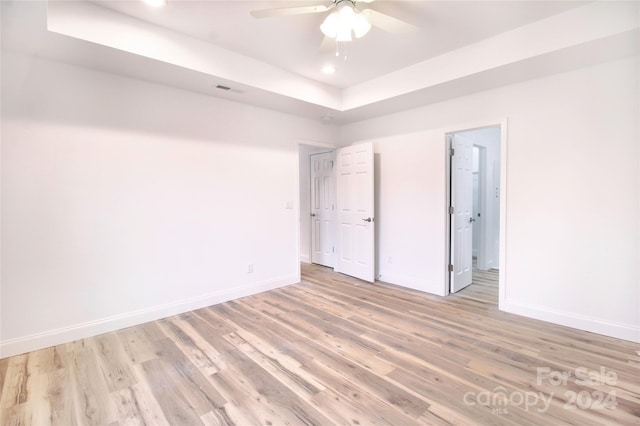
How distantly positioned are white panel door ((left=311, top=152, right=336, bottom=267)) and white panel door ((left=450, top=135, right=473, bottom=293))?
2050 millimetres

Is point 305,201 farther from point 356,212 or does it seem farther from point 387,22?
point 387,22

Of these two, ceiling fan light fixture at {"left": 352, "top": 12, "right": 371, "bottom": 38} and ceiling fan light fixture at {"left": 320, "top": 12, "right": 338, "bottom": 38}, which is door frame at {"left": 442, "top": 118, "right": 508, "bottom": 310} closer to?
ceiling fan light fixture at {"left": 352, "top": 12, "right": 371, "bottom": 38}

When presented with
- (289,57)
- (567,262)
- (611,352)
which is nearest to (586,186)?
(567,262)

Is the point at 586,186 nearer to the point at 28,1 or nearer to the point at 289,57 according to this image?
the point at 289,57

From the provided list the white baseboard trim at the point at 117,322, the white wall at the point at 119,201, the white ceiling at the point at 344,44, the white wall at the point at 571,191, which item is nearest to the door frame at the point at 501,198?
the white wall at the point at 571,191

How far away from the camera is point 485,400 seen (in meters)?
1.91

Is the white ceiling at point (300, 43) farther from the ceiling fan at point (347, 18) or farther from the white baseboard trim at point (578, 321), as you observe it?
the white baseboard trim at point (578, 321)

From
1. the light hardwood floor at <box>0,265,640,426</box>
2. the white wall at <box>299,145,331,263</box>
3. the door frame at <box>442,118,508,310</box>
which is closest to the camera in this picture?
the light hardwood floor at <box>0,265,640,426</box>

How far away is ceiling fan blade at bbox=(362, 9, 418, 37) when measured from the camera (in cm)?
213

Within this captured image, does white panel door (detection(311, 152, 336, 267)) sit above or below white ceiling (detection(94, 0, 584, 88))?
below

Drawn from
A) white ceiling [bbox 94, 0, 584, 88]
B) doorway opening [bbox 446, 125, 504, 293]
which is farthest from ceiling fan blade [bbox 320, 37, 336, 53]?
doorway opening [bbox 446, 125, 504, 293]

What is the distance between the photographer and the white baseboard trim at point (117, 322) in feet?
8.32

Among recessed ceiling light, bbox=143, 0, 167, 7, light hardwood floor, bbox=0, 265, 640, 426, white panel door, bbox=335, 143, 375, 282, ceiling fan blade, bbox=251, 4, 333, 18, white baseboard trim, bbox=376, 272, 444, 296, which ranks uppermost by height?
recessed ceiling light, bbox=143, 0, 167, 7

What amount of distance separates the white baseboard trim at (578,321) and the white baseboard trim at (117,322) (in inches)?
121
